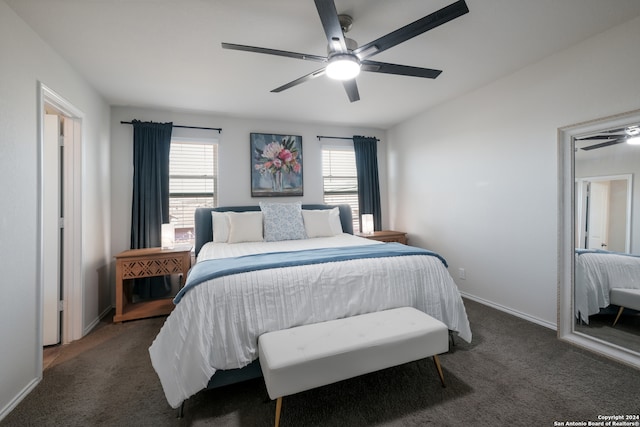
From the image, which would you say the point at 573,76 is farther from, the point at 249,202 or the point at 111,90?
the point at 111,90

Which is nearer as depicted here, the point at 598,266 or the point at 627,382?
the point at 627,382

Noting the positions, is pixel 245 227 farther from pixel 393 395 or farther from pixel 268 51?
pixel 393 395

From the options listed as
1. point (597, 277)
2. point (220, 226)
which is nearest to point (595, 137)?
point (597, 277)

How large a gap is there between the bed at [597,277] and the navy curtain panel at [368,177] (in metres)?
2.68

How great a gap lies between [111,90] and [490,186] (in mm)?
4423

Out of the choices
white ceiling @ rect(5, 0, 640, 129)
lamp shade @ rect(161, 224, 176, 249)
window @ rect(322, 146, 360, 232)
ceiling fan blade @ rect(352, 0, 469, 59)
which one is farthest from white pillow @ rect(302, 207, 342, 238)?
ceiling fan blade @ rect(352, 0, 469, 59)

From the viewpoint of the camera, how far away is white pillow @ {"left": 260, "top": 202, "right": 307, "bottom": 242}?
3.53 m

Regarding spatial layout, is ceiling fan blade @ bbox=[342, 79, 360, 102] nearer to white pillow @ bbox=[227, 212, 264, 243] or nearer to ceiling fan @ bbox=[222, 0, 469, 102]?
ceiling fan @ bbox=[222, 0, 469, 102]

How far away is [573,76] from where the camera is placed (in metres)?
2.41

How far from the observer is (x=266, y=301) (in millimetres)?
1840

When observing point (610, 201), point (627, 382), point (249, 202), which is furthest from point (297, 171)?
point (627, 382)

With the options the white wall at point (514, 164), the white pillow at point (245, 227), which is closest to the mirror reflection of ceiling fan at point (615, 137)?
the white wall at point (514, 164)

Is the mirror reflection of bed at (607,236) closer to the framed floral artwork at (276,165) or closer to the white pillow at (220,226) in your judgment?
the framed floral artwork at (276,165)

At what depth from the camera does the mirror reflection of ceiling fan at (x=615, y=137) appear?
2123 millimetres
